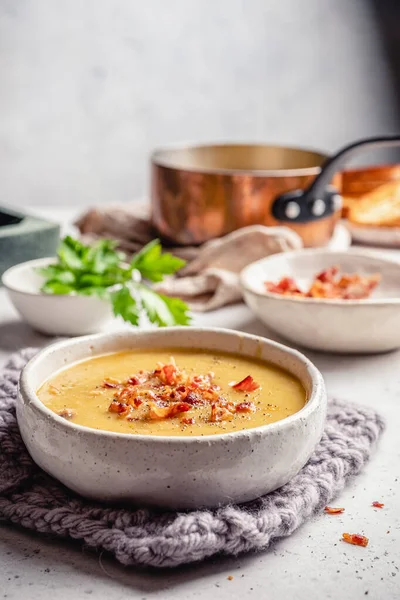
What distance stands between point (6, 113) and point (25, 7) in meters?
0.41

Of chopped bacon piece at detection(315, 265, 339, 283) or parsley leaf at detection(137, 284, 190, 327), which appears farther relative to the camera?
chopped bacon piece at detection(315, 265, 339, 283)

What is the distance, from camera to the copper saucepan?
1835 millimetres

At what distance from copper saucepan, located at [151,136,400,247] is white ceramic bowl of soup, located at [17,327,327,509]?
37.5 inches

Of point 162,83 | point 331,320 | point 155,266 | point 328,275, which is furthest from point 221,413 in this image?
point 162,83

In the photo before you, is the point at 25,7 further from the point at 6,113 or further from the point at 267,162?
the point at 267,162

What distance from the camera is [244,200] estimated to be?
6.10 ft

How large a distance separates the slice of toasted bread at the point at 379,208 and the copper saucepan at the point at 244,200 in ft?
0.69

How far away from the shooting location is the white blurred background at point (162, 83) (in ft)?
10.9

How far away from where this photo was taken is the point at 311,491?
3.05 ft

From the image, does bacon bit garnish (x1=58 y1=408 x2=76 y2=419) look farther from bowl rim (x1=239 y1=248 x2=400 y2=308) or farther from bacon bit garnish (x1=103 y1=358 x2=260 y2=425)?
bowl rim (x1=239 y1=248 x2=400 y2=308)

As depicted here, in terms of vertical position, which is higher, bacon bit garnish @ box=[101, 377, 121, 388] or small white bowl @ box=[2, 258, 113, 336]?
bacon bit garnish @ box=[101, 377, 121, 388]

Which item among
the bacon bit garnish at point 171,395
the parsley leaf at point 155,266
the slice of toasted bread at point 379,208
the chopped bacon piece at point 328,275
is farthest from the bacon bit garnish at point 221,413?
the slice of toasted bread at point 379,208

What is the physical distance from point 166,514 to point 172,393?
178 millimetres

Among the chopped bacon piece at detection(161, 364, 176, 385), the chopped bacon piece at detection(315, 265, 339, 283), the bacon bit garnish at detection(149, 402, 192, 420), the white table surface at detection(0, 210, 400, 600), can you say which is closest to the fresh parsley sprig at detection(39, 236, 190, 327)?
the chopped bacon piece at detection(315, 265, 339, 283)
